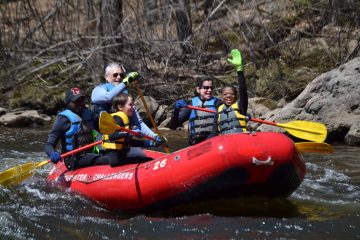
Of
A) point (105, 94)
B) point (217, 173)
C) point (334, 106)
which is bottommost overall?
point (334, 106)

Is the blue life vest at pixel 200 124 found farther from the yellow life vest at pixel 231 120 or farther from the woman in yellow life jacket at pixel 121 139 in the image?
the woman in yellow life jacket at pixel 121 139

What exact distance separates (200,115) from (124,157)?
127 cm

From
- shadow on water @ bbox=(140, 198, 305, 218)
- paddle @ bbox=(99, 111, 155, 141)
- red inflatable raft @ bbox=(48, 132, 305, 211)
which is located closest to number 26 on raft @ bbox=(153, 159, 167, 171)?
red inflatable raft @ bbox=(48, 132, 305, 211)

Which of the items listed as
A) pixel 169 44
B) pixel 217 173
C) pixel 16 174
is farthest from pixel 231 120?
pixel 169 44

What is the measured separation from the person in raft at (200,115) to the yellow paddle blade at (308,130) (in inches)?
A: 36.8

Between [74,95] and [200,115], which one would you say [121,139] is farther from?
[200,115]

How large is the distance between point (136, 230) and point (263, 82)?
7440 millimetres

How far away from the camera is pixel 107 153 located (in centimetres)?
603

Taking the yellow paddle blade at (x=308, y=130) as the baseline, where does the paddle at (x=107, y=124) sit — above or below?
above

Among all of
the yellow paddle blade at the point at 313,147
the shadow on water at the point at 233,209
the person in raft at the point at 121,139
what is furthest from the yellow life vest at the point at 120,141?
the yellow paddle blade at the point at 313,147

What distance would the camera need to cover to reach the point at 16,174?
646 centimetres

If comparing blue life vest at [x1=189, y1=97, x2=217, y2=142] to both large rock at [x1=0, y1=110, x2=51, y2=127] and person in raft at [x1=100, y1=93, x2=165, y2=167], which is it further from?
large rock at [x1=0, y1=110, x2=51, y2=127]

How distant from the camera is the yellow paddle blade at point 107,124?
17.7ft

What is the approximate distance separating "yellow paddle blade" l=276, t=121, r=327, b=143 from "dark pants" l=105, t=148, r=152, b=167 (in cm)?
135
